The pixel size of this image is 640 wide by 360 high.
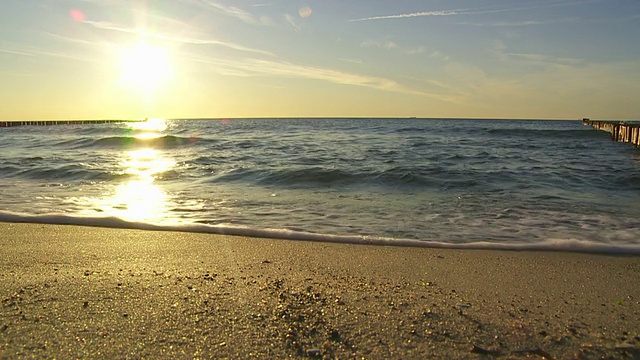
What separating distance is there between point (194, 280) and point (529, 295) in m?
2.40

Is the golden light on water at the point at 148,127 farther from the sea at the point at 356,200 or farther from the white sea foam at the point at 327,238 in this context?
the white sea foam at the point at 327,238

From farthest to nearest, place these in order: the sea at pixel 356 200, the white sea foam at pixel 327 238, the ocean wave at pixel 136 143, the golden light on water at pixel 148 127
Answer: the golden light on water at pixel 148 127 → the ocean wave at pixel 136 143 → the sea at pixel 356 200 → the white sea foam at pixel 327 238

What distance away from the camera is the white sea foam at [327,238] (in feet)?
15.5

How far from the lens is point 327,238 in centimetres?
511

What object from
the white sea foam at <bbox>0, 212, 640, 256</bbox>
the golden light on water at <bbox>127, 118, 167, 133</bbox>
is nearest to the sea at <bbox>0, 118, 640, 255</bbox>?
the white sea foam at <bbox>0, 212, 640, 256</bbox>

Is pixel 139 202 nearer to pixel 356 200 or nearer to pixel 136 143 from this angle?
pixel 356 200

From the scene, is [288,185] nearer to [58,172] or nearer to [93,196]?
[93,196]

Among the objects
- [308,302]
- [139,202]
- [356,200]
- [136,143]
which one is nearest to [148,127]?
[136,143]

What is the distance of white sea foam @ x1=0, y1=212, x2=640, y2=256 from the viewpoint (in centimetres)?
471

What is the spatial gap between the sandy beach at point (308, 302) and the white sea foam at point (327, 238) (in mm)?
264

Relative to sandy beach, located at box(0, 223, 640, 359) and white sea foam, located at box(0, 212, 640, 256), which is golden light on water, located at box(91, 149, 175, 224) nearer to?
white sea foam, located at box(0, 212, 640, 256)

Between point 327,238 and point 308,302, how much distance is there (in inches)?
87.4

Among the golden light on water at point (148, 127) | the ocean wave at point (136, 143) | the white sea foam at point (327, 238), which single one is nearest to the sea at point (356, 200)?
the white sea foam at point (327, 238)

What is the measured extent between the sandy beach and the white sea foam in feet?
0.87
